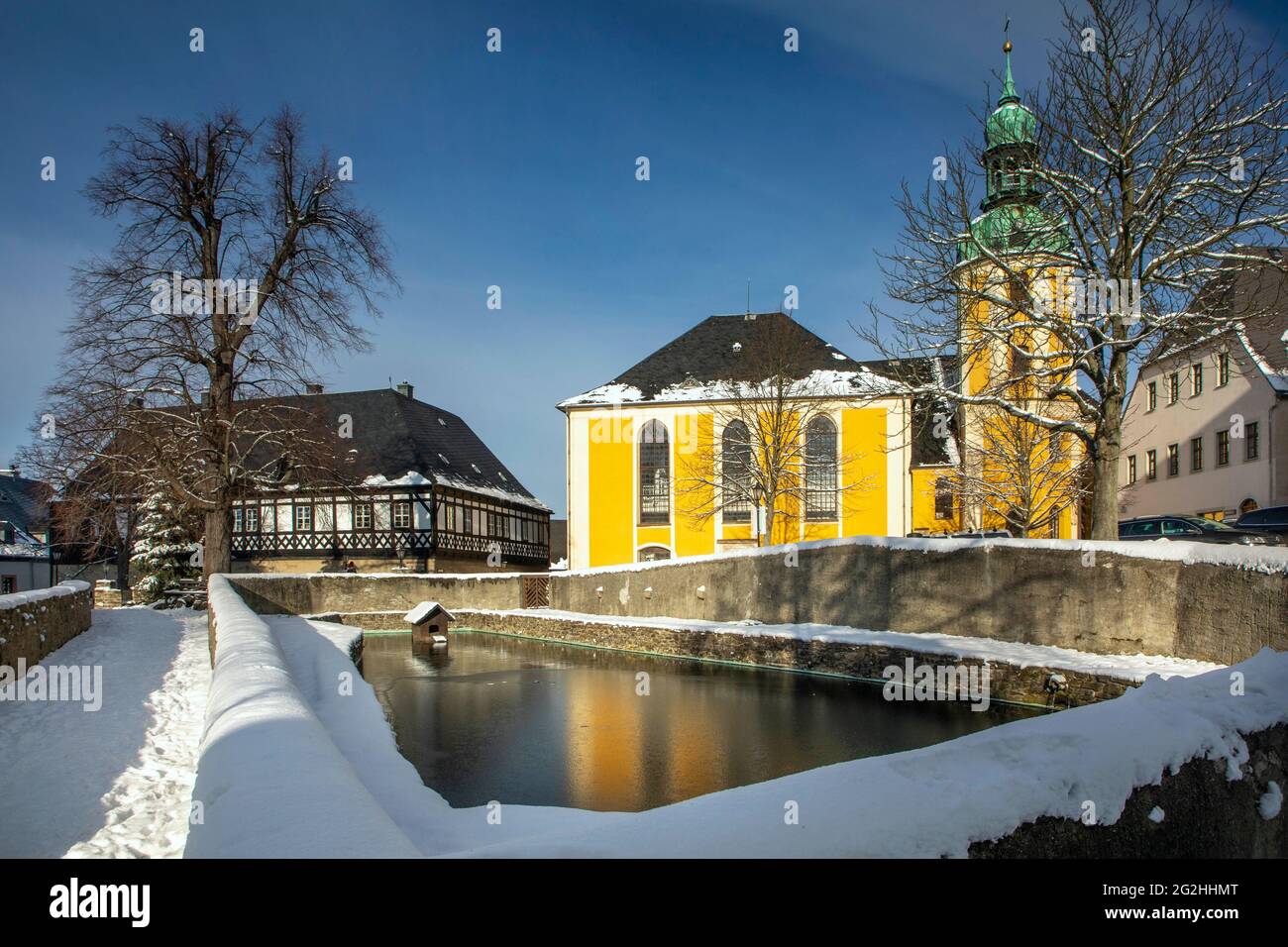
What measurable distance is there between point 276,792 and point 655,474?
33.7 meters

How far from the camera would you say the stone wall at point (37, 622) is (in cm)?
1109

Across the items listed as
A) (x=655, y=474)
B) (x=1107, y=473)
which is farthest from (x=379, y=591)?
(x=1107, y=473)

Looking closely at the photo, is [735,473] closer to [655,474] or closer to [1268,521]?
[655,474]

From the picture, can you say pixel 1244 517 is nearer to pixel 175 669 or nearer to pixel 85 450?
pixel 175 669

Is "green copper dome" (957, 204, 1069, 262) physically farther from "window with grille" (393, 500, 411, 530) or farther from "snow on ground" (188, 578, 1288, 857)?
"window with grille" (393, 500, 411, 530)

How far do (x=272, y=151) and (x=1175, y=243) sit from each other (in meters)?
20.8

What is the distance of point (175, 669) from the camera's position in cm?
1276

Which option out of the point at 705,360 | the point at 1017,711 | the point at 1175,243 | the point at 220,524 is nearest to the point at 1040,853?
the point at 1017,711

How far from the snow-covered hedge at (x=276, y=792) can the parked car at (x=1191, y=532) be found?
60.6 feet

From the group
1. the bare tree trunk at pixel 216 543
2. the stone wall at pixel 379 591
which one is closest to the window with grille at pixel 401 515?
the stone wall at pixel 379 591

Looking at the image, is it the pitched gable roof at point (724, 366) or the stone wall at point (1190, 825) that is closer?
the stone wall at point (1190, 825)

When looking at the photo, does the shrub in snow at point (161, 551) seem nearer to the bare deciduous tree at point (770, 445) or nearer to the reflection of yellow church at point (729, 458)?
the reflection of yellow church at point (729, 458)

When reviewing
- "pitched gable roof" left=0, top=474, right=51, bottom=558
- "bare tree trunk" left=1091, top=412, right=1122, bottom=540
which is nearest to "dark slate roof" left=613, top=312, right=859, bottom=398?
"bare tree trunk" left=1091, top=412, right=1122, bottom=540

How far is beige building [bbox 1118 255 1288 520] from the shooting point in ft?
97.6
